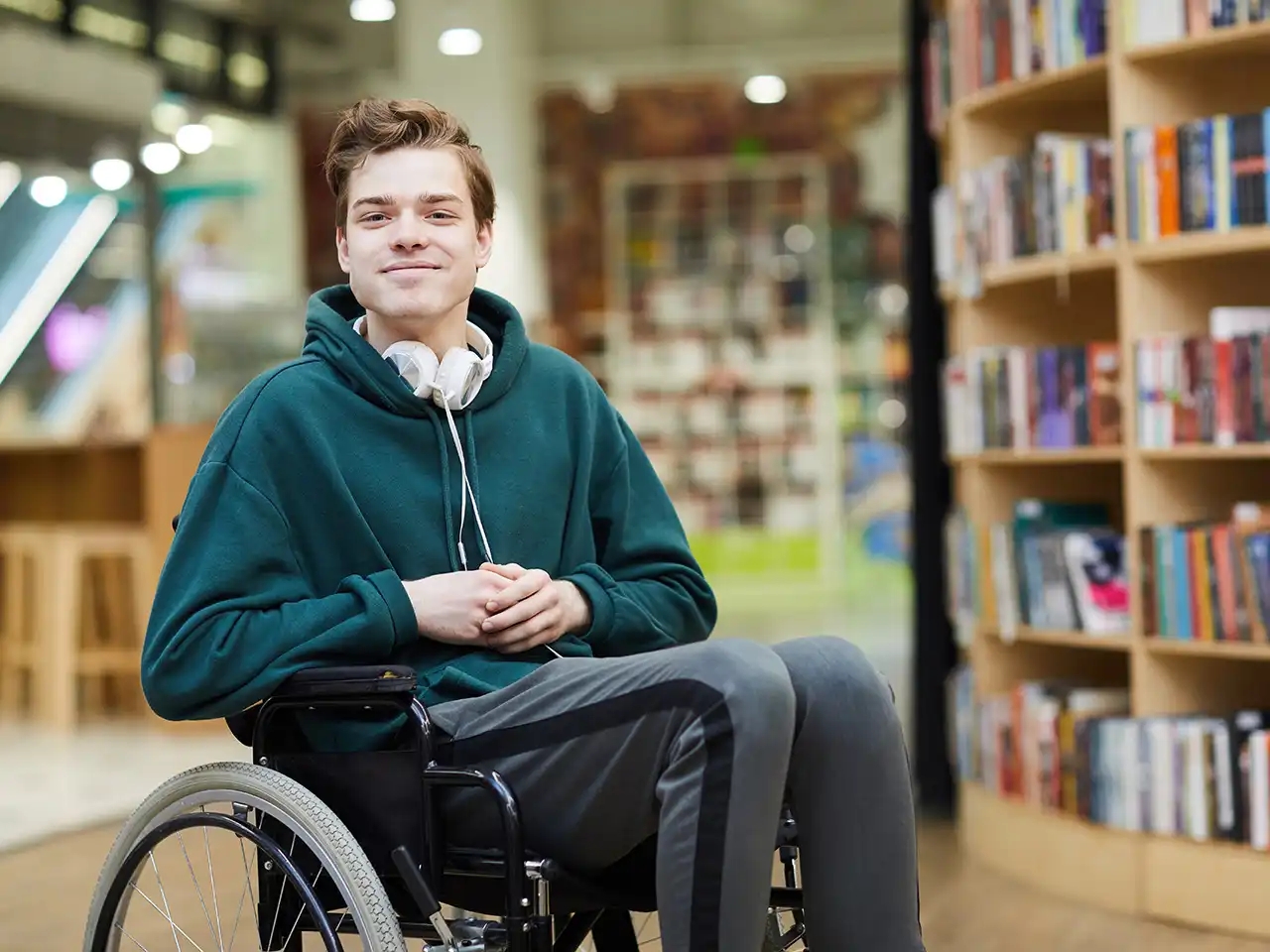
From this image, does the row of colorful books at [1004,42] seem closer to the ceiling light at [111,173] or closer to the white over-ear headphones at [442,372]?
the white over-ear headphones at [442,372]

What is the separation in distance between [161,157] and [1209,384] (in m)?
5.65

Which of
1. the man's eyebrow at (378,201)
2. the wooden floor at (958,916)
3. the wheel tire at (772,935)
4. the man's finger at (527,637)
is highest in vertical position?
the man's eyebrow at (378,201)

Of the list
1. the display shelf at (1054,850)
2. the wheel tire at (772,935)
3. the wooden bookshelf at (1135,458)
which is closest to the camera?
the wheel tire at (772,935)

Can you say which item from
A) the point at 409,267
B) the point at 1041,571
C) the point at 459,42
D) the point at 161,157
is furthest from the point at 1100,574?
the point at 459,42

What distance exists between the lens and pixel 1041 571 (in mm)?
3316

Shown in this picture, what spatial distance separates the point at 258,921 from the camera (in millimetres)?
1672

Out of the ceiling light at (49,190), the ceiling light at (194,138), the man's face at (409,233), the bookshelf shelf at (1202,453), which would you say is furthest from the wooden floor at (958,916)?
the ceiling light at (194,138)

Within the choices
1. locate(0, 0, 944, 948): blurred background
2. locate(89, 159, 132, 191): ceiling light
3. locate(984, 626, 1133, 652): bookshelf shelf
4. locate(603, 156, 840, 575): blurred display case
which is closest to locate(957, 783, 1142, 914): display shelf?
locate(984, 626, 1133, 652): bookshelf shelf

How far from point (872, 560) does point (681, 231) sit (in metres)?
2.66

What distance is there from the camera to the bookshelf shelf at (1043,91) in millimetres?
3225

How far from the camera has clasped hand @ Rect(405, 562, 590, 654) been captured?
Result: 1.67 meters

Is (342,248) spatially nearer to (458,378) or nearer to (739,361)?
(458,378)

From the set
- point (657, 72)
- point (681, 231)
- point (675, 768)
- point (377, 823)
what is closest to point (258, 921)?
point (377, 823)

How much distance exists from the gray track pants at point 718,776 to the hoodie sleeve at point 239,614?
0.13 meters
